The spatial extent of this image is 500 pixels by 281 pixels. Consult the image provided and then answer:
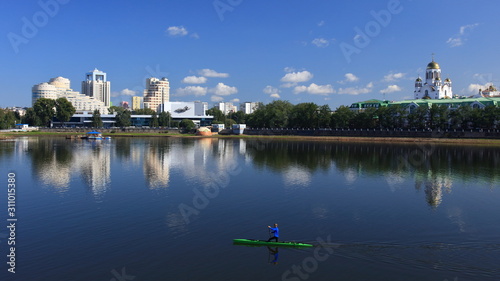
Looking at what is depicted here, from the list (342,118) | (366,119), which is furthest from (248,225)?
(342,118)

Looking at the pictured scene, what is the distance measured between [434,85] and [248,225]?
438 feet

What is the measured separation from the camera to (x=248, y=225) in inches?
877

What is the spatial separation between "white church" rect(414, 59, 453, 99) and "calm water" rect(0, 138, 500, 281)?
10342 centimetres

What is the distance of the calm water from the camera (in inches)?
643

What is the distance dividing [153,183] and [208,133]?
91.2m

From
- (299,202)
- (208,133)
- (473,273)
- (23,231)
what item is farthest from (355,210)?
(208,133)

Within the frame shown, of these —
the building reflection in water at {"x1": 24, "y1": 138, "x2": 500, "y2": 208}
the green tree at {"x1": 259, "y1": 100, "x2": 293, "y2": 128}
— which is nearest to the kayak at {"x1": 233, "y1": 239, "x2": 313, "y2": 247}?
the building reflection in water at {"x1": 24, "y1": 138, "x2": 500, "y2": 208}

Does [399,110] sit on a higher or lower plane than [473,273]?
higher

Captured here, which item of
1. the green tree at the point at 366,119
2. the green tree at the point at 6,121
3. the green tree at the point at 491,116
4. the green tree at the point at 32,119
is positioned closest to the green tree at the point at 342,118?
the green tree at the point at 366,119

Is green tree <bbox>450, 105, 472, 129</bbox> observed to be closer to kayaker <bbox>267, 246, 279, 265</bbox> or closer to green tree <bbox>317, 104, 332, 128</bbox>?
green tree <bbox>317, 104, 332, 128</bbox>

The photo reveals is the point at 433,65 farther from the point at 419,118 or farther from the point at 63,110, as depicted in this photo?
the point at 63,110

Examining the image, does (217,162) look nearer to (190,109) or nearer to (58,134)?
(58,134)

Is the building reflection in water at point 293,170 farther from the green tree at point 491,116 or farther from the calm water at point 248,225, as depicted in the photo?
the green tree at point 491,116

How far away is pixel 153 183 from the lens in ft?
116
